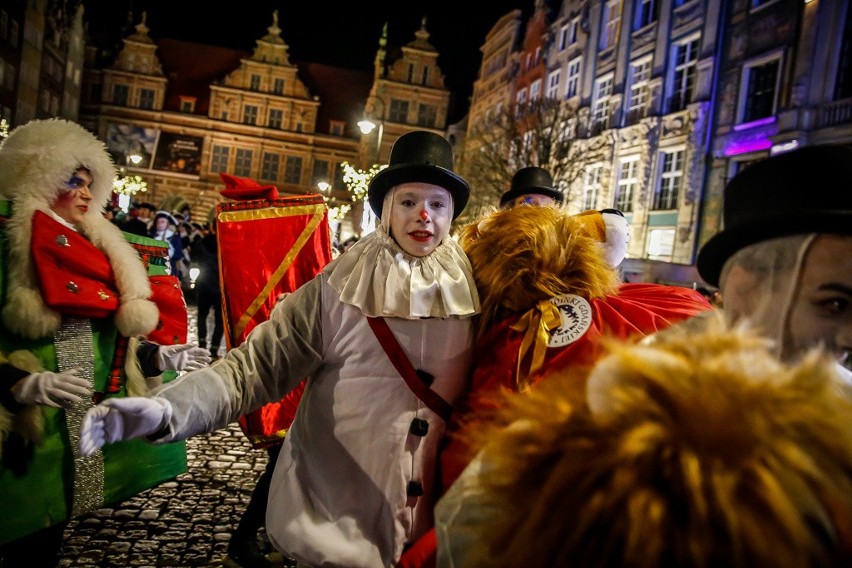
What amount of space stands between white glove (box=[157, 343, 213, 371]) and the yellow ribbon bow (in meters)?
1.36

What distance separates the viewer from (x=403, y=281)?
2.01 m

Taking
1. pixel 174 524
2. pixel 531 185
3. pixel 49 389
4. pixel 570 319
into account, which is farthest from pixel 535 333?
pixel 531 185

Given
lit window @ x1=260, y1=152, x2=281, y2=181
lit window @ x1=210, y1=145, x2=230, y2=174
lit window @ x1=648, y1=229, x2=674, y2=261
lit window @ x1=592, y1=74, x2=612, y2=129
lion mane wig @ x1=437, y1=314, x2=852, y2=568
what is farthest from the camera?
lit window @ x1=260, y1=152, x2=281, y2=181

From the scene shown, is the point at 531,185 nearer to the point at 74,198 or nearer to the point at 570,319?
the point at 570,319

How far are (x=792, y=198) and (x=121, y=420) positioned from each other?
1726 millimetres

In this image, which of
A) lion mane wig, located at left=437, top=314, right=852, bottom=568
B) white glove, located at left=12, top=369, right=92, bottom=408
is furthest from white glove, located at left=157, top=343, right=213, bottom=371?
lion mane wig, located at left=437, top=314, right=852, bottom=568

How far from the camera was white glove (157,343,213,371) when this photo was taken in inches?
90.5

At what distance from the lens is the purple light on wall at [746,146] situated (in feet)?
53.5

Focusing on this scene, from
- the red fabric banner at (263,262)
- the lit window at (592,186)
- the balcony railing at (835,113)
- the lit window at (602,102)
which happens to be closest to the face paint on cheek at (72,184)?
the red fabric banner at (263,262)

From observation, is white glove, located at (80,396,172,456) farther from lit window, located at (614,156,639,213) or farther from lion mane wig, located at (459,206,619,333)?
lit window, located at (614,156,639,213)

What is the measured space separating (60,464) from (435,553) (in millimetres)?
1861

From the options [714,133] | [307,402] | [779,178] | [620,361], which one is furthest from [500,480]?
[714,133]

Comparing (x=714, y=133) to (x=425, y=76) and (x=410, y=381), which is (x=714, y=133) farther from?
(x=425, y=76)

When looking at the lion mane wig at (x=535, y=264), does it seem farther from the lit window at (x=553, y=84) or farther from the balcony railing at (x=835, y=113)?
the lit window at (x=553, y=84)
